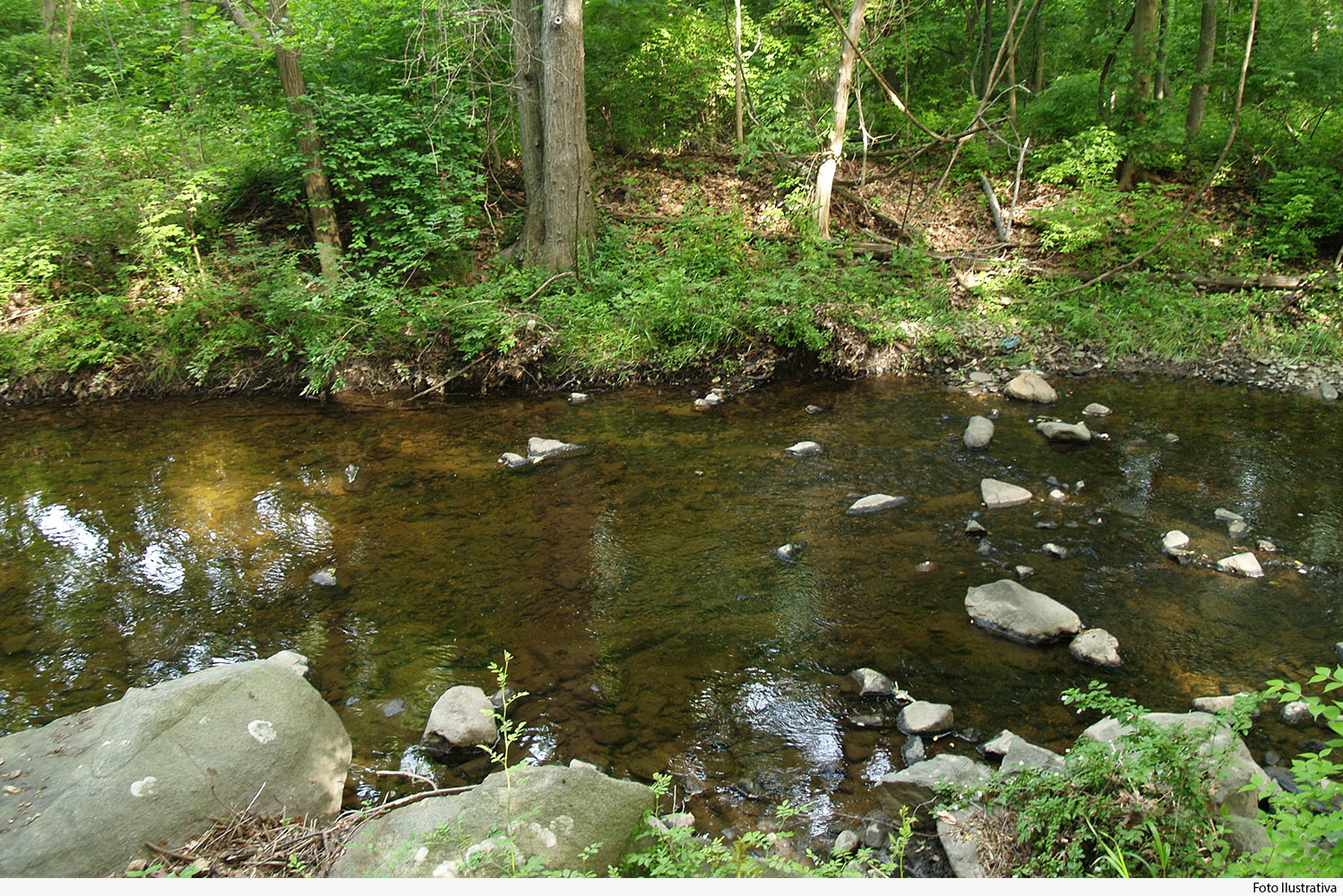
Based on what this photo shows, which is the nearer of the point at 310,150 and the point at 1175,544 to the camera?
the point at 1175,544

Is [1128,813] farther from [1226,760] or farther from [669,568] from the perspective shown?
[669,568]

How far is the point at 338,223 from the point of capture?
Result: 33.7 ft

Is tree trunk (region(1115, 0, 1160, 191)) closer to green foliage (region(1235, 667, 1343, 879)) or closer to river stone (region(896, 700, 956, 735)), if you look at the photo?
river stone (region(896, 700, 956, 735))

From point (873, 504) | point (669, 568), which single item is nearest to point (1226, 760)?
point (669, 568)

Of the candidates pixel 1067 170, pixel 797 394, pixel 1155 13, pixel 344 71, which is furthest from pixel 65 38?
pixel 1155 13

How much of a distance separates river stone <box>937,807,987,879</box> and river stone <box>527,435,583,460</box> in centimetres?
488

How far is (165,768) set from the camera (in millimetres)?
2812

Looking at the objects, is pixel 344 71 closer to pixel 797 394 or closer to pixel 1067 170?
pixel 797 394

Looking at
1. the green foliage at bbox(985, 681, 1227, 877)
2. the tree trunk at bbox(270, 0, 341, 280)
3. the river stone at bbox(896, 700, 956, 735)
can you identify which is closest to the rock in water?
the river stone at bbox(896, 700, 956, 735)

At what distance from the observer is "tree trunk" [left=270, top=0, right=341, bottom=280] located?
885cm

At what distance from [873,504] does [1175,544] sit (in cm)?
196

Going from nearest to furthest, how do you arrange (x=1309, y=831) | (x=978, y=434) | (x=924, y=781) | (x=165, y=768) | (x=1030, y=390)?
(x=1309, y=831)
(x=165, y=768)
(x=924, y=781)
(x=978, y=434)
(x=1030, y=390)

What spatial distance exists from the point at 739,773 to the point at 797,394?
18.4 ft

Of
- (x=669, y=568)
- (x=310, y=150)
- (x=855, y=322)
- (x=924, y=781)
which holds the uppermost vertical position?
(x=310, y=150)
